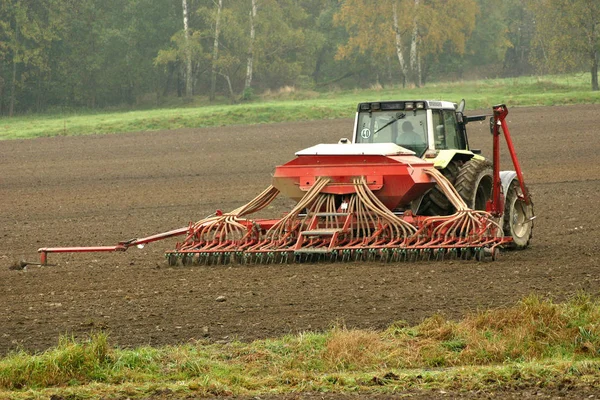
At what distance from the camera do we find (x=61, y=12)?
5822cm

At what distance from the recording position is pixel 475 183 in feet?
44.7

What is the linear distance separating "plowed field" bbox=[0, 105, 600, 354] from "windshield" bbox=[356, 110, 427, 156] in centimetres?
199

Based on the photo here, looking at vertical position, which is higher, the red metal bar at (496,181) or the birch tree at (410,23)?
the birch tree at (410,23)

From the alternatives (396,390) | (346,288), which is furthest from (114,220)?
(396,390)

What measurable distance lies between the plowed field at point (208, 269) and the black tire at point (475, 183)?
88 centimetres

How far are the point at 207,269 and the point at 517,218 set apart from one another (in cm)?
441

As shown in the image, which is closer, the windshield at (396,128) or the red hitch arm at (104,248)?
the red hitch arm at (104,248)

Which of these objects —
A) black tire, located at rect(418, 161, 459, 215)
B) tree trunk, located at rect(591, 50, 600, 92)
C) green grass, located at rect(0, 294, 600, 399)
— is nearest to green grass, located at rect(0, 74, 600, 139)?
tree trunk, located at rect(591, 50, 600, 92)

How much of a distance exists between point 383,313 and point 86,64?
170ft

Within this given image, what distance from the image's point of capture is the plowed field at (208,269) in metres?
9.33

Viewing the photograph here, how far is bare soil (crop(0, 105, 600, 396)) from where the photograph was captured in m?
9.32

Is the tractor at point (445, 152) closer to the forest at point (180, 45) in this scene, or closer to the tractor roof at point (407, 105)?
the tractor roof at point (407, 105)

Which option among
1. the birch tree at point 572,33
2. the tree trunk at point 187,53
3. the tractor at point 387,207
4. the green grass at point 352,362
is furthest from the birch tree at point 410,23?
the green grass at point 352,362

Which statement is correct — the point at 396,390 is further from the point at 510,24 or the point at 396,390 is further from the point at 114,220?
the point at 510,24
